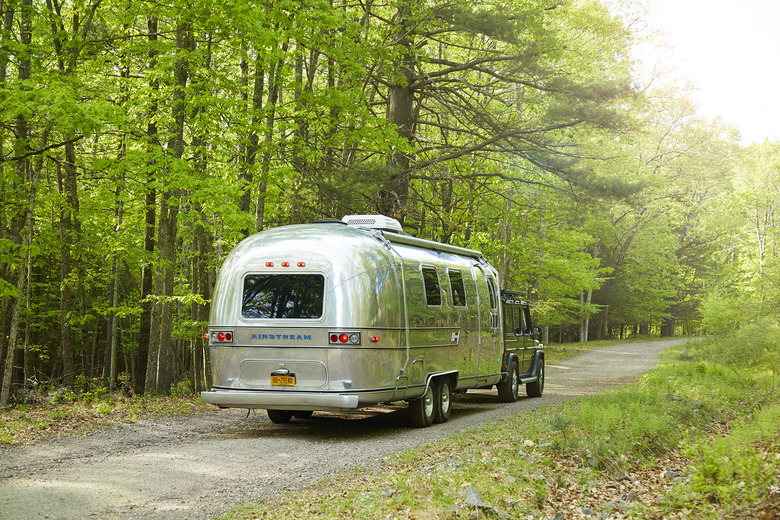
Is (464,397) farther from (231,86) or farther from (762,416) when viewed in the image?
(231,86)

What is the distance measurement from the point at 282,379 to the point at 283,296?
45.8 inches

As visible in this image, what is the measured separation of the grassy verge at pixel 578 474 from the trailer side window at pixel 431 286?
7.44 ft

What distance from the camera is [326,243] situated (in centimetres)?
982

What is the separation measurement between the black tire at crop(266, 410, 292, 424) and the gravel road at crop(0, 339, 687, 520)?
12 centimetres

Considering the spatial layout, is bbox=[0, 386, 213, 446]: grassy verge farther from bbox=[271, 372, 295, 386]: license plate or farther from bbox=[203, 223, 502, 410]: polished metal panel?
bbox=[271, 372, 295, 386]: license plate

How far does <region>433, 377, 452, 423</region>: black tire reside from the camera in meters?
11.8

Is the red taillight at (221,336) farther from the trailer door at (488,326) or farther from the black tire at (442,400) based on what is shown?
the trailer door at (488,326)

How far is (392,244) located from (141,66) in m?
11.3

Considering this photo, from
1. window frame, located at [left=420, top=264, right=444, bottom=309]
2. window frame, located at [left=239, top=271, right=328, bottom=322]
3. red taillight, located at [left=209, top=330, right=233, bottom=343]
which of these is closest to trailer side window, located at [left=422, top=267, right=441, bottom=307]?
window frame, located at [left=420, top=264, right=444, bottom=309]

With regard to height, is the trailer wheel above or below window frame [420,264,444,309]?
below

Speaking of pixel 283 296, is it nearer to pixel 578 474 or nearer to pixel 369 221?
pixel 369 221

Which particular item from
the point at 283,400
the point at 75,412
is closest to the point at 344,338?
the point at 283,400

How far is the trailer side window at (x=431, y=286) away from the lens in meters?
11.3

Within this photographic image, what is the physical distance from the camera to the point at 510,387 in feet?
50.6
